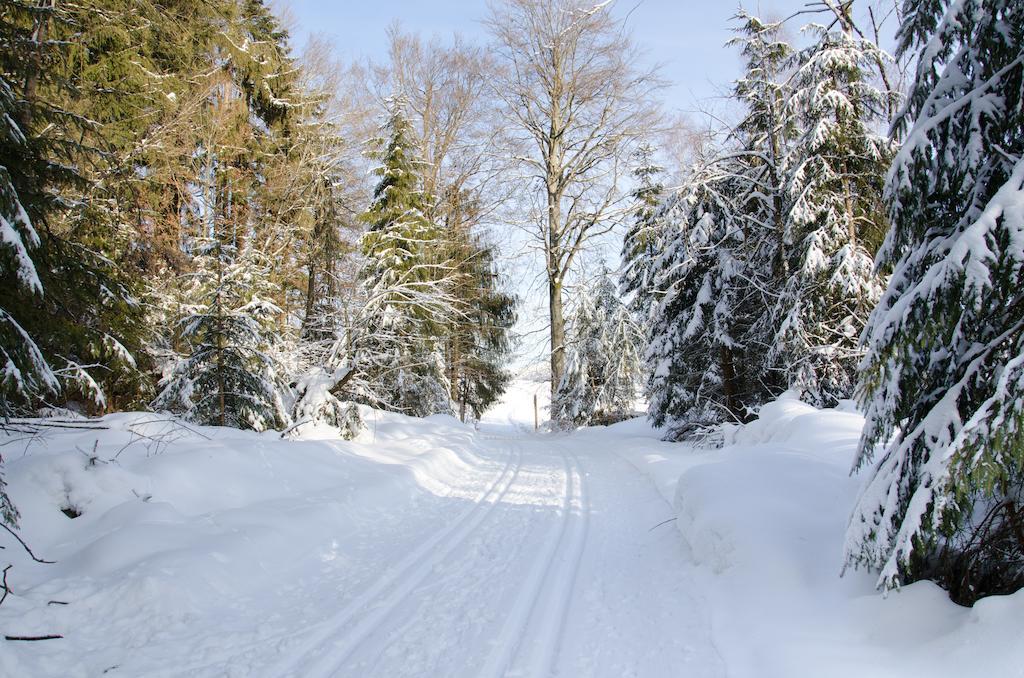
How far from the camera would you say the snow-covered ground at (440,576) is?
2996 millimetres

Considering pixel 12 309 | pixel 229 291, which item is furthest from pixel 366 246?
pixel 12 309

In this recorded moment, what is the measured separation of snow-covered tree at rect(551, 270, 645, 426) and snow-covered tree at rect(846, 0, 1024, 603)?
16.9 meters

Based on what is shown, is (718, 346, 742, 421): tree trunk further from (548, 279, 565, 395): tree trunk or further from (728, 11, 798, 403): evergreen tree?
(548, 279, 565, 395): tree trunk

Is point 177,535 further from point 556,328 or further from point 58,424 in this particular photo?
point 556,328

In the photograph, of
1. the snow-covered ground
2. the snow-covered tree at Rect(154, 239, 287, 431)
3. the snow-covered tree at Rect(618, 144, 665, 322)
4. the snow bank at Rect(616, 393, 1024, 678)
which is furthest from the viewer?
the snow-covered tree at Rect(618, 144, 665, 322)

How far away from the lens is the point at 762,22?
11492 millimetres

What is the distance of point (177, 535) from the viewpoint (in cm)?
457

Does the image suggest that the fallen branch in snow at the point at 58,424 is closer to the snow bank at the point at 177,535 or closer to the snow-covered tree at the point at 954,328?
the snow bank at the point at 177,535

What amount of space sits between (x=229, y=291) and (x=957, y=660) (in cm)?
1041

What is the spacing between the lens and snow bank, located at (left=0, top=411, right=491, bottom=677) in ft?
10.9

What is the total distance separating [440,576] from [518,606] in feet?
2.87

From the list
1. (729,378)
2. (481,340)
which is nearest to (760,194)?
(729,378)

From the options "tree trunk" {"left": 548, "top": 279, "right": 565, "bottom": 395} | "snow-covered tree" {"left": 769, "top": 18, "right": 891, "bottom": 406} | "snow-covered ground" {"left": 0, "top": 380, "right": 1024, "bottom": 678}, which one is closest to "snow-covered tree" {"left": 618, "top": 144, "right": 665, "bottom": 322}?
"tree trunk" {"left": 548, "top": 279, "right": 565, "bottom": 395}

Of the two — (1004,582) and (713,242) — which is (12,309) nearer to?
(1004,582)
